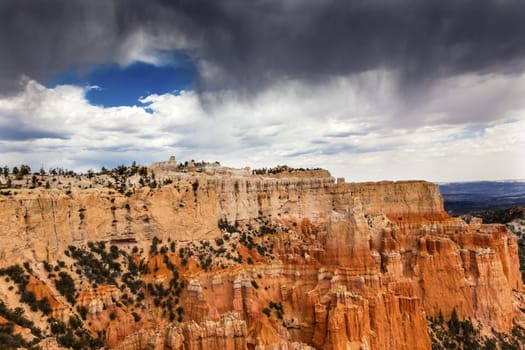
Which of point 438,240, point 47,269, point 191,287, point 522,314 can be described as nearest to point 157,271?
point 191,287

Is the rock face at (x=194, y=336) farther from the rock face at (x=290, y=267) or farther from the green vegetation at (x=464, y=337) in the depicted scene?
the green vegetation at (x=464, y=337)

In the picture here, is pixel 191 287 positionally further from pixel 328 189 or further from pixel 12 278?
pixel 328 189

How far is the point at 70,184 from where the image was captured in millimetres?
49375

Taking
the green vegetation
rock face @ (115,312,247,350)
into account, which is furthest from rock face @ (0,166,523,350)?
the green vegetation

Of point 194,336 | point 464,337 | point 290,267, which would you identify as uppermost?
point 290,267

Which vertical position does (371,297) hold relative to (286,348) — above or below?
above

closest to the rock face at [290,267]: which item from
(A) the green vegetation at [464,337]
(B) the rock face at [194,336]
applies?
(B) the rock face at [194,336]

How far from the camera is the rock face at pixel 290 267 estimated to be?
39.2 meters

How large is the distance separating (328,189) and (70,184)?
49906mm

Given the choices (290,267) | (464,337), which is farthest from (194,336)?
(464,337)

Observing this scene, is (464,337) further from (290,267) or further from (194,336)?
(194,336)

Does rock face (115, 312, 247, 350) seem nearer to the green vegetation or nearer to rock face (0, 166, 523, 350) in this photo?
rock face (0, 166, 523, 350)

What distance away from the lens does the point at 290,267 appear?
55406 millimetres

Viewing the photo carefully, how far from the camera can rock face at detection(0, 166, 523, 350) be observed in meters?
39.2
